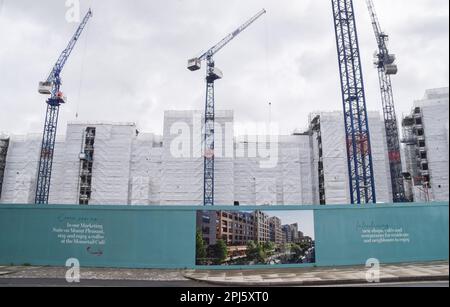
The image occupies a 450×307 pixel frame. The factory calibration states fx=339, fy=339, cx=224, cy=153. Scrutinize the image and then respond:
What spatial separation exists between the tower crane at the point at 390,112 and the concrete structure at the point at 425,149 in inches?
87.1

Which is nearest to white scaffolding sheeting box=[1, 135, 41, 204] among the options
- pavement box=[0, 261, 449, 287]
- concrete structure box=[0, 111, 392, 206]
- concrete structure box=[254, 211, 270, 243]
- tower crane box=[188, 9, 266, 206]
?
concrete structure box=[0, 111, 392, 206]

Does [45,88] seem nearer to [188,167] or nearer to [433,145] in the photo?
[188,167]

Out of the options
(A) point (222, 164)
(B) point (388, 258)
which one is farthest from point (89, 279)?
(A) point (222, 164)

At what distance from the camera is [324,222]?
49.6 ft

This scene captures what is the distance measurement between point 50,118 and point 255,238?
49.6 meters

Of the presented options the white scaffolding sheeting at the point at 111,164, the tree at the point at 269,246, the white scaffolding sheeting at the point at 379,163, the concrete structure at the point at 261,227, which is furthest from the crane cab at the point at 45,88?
the tree at the point at 269,246

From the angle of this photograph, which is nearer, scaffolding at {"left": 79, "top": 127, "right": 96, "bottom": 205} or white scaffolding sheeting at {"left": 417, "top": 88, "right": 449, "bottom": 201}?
white scaffolding sheeting at {"left": 417, "top": 88, "right": 449, "bottom": 201}

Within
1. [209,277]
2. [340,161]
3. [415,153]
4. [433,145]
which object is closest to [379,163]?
[340,161]

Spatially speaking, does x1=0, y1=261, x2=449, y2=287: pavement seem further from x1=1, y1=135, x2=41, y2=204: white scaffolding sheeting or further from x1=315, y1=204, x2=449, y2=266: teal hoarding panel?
x1=1, y1=135, x2=41, y2=204: white scaffolding sheeting

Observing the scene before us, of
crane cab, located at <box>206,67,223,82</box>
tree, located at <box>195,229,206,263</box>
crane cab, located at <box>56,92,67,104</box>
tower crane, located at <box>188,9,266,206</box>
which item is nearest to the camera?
tree, located at <box>195,229,206,263</box>

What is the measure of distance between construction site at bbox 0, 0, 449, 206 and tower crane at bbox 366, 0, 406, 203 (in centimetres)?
17

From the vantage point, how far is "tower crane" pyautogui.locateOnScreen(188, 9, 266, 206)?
1807 inches
